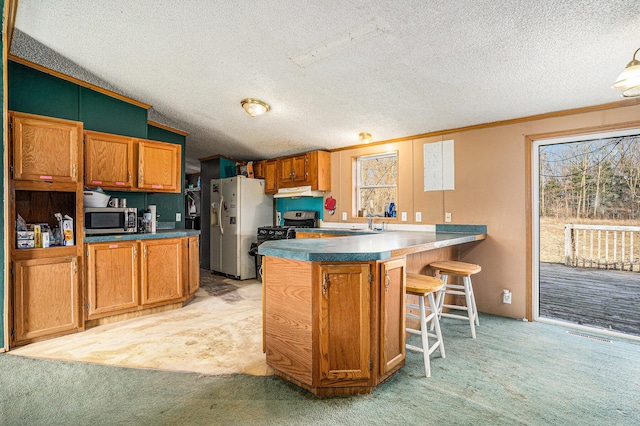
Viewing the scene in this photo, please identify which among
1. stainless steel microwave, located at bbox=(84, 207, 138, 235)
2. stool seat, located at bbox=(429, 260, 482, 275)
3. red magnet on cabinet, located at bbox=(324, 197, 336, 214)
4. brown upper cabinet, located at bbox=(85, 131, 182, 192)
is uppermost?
brown upper cabinet, located at bbox=(85, 131, 182, 192)

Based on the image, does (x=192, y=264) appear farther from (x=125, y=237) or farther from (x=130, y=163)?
(x=130, y=163)

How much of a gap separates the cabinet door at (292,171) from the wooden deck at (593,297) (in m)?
3.65

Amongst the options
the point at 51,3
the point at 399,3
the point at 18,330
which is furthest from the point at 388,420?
the point at 51,3

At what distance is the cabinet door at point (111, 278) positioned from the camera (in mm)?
3199

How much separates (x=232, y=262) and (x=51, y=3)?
3.97m

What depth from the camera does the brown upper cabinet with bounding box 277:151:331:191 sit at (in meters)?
5.04

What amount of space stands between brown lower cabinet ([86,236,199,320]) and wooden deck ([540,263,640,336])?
4.17 meters

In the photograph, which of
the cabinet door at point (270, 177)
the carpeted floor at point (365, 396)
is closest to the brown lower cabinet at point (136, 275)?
the carpeted floor at point (365, 396)

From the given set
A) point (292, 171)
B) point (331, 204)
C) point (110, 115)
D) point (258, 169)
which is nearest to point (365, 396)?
point (331, 204)

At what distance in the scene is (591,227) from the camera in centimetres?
486

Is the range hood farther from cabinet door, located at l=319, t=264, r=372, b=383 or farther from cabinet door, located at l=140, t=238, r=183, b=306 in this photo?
cabinet door, located at l=319, t=264, r=372, b=383

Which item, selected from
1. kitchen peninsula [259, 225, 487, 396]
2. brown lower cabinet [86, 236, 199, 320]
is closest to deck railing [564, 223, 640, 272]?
kitchen peninsula [259, 225, 487, 396]

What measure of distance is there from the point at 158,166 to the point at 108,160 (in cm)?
54

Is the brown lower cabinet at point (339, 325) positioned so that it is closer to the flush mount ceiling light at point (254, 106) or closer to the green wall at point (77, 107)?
the flush mount ceiling light at point (254, 106)
